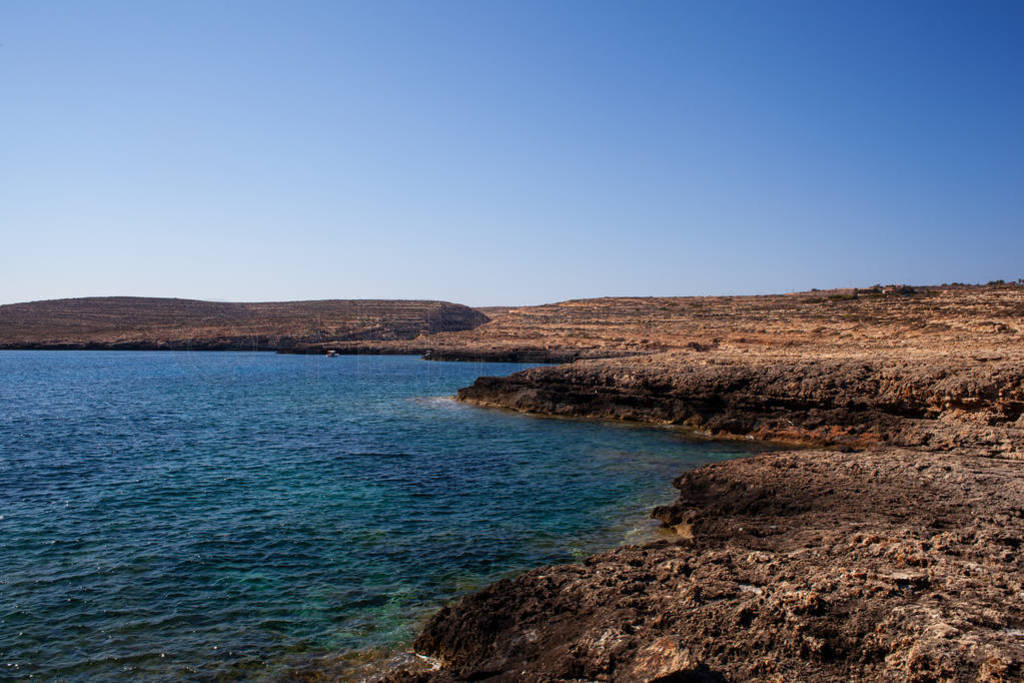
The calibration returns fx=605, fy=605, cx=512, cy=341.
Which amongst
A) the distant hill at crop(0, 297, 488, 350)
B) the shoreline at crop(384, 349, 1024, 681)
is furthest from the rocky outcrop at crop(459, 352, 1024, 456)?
the distant hill at crop(0, 297, 488, 350)

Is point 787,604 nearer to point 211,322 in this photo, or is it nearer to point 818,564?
point 818,564

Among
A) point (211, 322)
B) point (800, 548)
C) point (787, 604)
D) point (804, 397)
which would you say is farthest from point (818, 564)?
point (211, 322)

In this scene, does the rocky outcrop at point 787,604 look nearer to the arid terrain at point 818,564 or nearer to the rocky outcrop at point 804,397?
the arid terrain at point 818,564

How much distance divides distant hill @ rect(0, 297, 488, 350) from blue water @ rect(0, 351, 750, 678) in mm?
86818

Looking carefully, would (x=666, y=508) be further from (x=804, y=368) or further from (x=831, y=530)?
(x=804, y=368)

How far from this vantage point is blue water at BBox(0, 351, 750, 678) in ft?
33.3

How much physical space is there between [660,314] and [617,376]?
56777 mm

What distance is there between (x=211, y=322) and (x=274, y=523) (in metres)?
135

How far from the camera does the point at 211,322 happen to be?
446ft

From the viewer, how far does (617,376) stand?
120ft

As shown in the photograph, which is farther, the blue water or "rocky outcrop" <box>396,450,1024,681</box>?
the blue water

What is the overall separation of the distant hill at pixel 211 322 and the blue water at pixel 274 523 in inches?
3418

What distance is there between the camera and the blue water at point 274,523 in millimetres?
10141

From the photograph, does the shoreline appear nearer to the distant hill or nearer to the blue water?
the blue water
